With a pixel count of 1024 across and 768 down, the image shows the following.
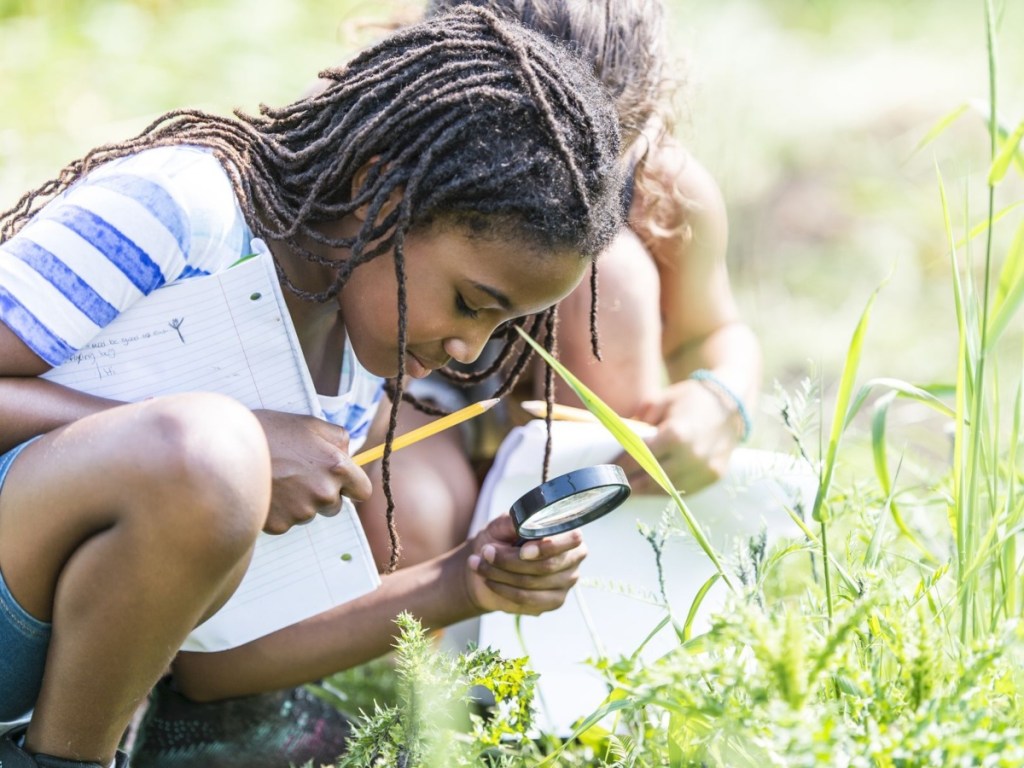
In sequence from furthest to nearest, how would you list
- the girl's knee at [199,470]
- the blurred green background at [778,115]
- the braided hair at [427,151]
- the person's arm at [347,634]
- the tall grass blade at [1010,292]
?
the blurred green background at [778,115] → the person's arm at [347,634] → the braided hair at [427,151] → the tall grass blade at [1010,292] → the girl's knee at [199,470]

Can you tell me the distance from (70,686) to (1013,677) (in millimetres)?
826

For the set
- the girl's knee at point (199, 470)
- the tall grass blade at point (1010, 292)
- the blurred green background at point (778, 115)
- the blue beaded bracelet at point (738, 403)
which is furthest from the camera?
the blurred green background at point (778, 115)

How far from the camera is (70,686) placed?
1.04m

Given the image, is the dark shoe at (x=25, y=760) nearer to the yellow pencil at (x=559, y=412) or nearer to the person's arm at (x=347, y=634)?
the person's arm at (x=347, y=634)

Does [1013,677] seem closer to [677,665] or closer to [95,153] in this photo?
[677,665]

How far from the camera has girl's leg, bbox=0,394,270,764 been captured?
992 millimetres

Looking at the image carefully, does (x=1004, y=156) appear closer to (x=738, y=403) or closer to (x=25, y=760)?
(x=738, y=403)

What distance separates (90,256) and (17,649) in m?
0.38

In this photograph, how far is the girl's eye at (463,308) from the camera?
50.2 inches

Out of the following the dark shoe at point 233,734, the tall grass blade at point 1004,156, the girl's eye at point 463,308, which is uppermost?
the tall grass blade at point 1004,156

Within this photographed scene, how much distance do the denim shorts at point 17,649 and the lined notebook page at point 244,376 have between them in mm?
154

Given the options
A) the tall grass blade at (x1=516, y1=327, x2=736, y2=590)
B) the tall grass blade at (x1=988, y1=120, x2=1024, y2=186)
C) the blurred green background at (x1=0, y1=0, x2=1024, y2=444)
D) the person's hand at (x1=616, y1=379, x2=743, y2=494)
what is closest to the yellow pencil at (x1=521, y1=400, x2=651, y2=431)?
the person's hand at (x1=616, y1=379, x2=743, y2=494)

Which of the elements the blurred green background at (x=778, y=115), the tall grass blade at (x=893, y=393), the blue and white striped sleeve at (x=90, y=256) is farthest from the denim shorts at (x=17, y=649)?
the blurred green background at (x=778, y=115)

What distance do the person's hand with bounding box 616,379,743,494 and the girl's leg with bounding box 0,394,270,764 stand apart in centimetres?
72
